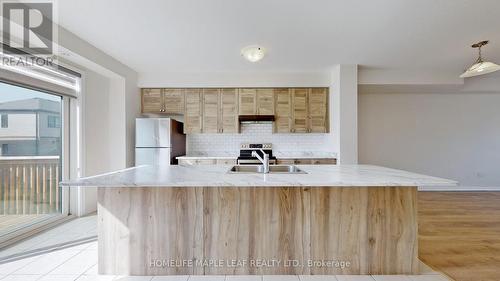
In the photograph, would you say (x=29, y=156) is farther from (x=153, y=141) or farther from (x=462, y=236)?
(x=462, y=236)

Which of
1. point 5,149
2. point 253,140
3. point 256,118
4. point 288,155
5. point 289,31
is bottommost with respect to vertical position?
point 288,155

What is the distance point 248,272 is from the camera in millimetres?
1964

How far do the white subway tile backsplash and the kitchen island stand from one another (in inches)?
110

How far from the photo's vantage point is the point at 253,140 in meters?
4.76

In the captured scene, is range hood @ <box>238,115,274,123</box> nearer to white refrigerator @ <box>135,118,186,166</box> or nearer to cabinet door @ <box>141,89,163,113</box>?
white refrigerator @ <box>135,118,186,166</box>

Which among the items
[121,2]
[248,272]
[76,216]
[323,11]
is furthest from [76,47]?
[248,272]

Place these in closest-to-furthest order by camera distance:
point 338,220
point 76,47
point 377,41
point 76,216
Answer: point 338,220, point 76,47, point 377,41, point 76,216

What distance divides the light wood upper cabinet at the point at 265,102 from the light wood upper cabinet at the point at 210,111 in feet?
2.60

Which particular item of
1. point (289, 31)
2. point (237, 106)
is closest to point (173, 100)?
point (237, 106)

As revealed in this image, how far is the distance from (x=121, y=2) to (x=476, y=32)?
163 inches

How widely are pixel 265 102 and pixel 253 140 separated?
810 millimetres

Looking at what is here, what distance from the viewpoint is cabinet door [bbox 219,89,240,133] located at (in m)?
4.48

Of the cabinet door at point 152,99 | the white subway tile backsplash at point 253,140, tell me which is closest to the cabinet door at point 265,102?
the white subway tile backsplash at point 253,140

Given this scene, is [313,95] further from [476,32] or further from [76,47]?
[76,47]
